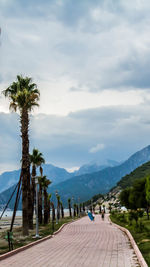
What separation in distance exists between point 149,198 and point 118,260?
23.8 m

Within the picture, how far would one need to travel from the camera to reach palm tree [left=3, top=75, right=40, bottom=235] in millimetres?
25328

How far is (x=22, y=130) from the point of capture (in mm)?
25953

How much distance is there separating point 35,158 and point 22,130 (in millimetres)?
16455

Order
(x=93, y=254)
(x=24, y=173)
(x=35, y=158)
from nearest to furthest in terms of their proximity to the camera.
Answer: (x=93, y=254)
(x=24, y=173)
(x=35, y=158)

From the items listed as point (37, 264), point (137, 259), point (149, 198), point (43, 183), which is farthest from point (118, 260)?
point (43, 183)

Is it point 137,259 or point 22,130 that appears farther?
point 22,130

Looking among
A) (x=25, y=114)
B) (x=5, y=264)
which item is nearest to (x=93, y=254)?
(x=5, y=264)

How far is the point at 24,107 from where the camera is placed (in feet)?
87.5

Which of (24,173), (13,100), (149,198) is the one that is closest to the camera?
(24,173)

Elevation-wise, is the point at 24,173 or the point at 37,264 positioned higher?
the point at 24,173

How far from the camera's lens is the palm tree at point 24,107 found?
25.3 meters

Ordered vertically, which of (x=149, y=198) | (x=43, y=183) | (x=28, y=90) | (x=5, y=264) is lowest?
(x=5, y=264)

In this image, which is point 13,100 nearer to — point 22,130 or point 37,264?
point 22,130

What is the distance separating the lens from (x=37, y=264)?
438 inches
